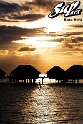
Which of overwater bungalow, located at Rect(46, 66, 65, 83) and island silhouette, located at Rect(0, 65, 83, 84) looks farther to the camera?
overwater bungalow, located at Rect(46, 66, 65, 83)

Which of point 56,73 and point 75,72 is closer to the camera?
point 75,72

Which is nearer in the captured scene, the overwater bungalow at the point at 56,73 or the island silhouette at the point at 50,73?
the island silhouette at the point at 50,73

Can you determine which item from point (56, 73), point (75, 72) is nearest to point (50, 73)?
point (56, 73)

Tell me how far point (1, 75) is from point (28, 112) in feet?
205

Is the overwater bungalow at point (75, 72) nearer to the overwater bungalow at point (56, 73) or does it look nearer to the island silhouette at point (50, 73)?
the island silhouette at point (50, 73)

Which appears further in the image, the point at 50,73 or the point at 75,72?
the point at 50,73

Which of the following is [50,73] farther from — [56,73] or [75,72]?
[75,72]

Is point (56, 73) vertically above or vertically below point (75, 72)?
below

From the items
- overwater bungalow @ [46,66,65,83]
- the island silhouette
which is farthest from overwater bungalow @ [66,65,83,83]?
overwater bungalow @ [46,66,65,83]

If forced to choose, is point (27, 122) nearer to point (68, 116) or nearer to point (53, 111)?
point (68, 116)

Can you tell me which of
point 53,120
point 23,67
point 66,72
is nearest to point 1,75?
point 23,67

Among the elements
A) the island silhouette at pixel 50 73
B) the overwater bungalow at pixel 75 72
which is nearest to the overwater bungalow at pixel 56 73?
the island silhouette at pixel 50 73

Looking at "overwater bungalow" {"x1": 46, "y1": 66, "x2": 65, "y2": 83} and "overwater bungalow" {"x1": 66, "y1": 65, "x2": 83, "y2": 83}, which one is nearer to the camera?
"overwater bungalow" {"x1": 66, "y1": 65, "x2": 83, "y2": 83}

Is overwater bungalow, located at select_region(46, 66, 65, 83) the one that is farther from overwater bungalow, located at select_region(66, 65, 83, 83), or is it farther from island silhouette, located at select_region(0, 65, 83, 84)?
overwater bungalow, located at select_region(66, 65, 83, 83)
